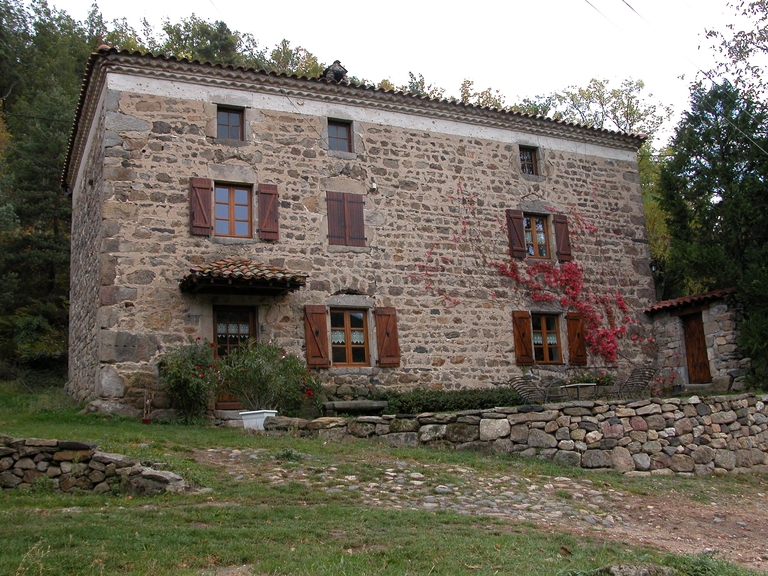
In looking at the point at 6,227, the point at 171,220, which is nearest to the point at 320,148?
the point at 171,220

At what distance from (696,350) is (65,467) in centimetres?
1363

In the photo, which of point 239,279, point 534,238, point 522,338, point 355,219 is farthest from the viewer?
point 534,238

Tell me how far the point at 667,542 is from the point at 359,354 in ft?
28.1

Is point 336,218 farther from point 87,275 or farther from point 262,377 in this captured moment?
point 87,275

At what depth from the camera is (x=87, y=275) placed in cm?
1454

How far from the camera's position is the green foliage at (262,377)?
11.5 metres

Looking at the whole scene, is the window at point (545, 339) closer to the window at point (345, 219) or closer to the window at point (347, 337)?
the window at point (347, 337)

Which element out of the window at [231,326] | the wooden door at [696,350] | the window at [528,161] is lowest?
the wooden door at [696,350]

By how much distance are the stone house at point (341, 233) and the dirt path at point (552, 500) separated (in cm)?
499

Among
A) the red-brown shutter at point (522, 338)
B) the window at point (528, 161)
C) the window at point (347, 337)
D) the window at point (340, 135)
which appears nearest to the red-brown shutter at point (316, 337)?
the window at point (347, 337)

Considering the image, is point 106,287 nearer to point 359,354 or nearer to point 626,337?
point 359,354

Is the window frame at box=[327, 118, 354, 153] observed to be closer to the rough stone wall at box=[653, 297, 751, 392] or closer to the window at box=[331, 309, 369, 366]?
the window at box=[331, 309, 369, 366]

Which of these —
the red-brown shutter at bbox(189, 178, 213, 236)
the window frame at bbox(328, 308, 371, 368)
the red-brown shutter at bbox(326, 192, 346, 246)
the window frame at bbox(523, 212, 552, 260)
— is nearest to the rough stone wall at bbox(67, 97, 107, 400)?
the red-brown shutter at bbox(189, 178, 213, 236)

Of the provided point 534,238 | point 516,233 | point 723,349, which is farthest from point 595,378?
point 516,233
